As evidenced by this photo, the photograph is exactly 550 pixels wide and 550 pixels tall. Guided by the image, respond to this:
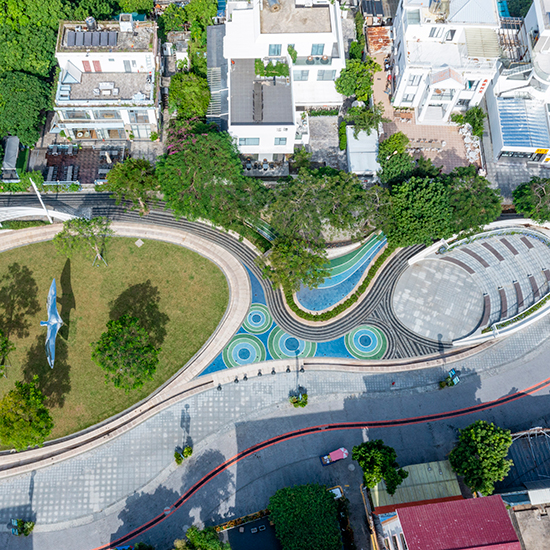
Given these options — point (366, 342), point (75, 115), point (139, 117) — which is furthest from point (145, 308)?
point (75, 115)

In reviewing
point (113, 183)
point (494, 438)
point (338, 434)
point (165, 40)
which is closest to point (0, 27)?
point (165, 40)

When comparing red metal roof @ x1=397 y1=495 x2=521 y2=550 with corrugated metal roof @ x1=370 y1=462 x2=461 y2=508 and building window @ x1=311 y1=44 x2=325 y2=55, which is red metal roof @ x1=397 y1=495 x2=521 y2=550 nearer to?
corrugated metal roof @ x1=370 y1=462 x2=461 y2=508

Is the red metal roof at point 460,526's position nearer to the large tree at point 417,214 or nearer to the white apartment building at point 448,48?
the large tree at point 417,214

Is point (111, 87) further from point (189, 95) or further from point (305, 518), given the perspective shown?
point (305, 518)

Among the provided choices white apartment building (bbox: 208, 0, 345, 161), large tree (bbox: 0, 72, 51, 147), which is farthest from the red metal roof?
large tree (bbox: 0, 72, 51, 147)

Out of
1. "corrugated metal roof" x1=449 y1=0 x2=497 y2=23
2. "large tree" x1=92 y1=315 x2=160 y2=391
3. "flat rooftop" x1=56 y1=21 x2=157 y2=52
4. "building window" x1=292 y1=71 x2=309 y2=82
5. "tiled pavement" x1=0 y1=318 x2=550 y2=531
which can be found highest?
"flat rooftop" x1=56 y1=21 x2=157 y2=52
